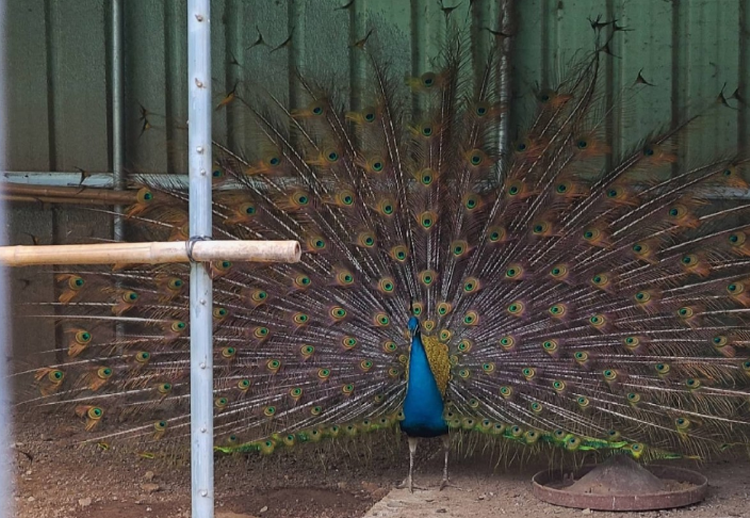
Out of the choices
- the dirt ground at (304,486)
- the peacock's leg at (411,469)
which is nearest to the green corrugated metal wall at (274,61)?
the dirt ground at (304,486)

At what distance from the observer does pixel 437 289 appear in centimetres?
484

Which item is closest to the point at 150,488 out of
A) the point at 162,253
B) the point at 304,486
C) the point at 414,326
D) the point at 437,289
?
the point at 304,486

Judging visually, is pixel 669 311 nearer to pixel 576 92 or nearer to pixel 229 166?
pixel 576 92

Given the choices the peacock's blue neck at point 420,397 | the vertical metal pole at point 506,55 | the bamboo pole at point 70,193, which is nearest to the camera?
the peacock's blue neck at point 420,397

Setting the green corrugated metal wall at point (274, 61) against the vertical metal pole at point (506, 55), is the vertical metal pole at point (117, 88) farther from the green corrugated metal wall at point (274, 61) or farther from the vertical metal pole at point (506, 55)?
the vertical metal pole at point (506, 55)

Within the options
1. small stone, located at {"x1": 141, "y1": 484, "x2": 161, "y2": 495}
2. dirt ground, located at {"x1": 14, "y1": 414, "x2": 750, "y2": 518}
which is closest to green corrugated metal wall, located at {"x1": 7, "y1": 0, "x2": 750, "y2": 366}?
dirt ground, located at {"x1": 14, "y1": 414, "x2": 750, "y2": 518}

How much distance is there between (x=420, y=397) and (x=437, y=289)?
59 cm

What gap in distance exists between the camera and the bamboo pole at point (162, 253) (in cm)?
216

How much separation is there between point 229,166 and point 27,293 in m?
1.96

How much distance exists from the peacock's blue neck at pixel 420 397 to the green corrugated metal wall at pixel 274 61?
1.87 meters

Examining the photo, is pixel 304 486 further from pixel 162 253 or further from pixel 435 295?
pixel 162 253

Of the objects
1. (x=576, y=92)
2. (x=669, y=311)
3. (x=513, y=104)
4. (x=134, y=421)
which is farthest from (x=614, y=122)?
(x=134, y=421)

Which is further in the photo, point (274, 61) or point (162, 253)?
point (274, 61)

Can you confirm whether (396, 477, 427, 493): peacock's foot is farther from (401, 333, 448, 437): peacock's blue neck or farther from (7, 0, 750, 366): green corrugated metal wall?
(7, 0, 750, 366): green corrugated metal wall
